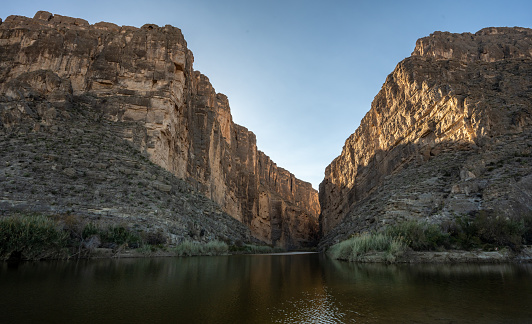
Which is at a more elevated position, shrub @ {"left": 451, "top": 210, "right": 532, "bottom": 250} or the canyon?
the canyon

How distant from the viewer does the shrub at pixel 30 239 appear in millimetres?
11367

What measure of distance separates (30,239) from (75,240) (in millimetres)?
2887

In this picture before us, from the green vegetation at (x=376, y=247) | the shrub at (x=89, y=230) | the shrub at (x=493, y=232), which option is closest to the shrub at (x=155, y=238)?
the shrub at (x=89, y=230)

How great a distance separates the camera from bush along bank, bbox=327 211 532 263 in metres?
14.0

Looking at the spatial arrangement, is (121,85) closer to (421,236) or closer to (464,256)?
(421,236)

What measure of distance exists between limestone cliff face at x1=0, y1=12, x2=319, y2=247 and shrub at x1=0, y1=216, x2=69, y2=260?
66.2 feet

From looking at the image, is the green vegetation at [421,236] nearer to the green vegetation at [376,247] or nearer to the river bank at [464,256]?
the green vegetation at [376,247]

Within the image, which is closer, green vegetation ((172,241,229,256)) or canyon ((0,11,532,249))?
green vegetation ((172,241,229,256))

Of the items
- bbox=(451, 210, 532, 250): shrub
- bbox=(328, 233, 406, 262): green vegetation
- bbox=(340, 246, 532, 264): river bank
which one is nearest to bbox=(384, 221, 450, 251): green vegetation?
bbox=(328, 233, 406, 262): green vegetation

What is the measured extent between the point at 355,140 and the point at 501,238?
2097 inches

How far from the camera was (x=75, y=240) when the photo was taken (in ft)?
48.2

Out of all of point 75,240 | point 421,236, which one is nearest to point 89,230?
point 75,240

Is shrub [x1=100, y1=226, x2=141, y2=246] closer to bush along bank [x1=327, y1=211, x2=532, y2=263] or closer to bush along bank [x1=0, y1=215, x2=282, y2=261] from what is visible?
bush along bank [x1=0, y1=215, x2=282, y2=261]

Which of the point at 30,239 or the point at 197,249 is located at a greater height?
the point at 30,239
